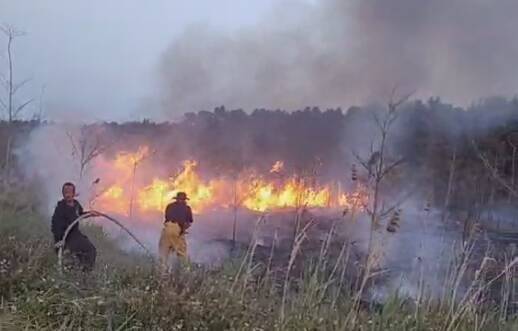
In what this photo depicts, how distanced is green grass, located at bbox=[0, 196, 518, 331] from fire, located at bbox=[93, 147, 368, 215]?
1706cm

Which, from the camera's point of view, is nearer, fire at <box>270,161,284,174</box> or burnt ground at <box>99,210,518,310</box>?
burnt ground at <box>99,210,518,310</box>

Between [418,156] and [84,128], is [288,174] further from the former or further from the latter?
[84,128]

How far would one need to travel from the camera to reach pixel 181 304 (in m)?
4.08

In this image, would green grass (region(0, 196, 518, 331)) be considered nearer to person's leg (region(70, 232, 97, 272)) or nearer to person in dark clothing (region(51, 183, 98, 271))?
person's leg (region(70, 232, 97, 272))

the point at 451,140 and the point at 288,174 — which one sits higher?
the point at 451,140

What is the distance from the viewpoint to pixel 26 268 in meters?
4.61

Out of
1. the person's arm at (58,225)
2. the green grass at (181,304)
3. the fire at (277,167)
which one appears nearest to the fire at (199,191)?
the fire at (277,167)

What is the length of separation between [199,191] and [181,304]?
2583cm

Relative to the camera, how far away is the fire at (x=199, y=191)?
24.6 meters

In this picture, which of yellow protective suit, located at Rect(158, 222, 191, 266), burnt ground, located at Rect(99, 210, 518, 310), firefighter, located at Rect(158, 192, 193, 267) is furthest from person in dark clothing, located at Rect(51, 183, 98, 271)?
firefighter, located at Rect(158, 192, 193, 267)

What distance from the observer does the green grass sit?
3.96m

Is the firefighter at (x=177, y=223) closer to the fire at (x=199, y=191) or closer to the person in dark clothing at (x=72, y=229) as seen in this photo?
the person in dark clothing at (x=72, y=229)

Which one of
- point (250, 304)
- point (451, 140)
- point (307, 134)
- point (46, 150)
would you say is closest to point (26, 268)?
point (250, 304)

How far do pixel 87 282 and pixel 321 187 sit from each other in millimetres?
27969
